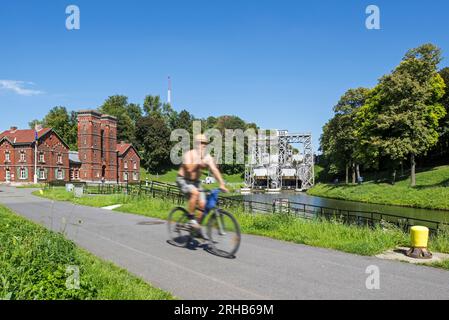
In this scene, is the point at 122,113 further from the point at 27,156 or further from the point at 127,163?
the point at 27,156

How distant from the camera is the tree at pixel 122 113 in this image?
10925 cm

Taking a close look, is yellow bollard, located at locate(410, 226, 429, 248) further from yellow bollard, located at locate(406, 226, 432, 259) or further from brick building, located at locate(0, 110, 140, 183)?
brick building, located at locate(0, 110, 140, 183)

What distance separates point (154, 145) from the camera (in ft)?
328

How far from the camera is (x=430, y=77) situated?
46.2 meters

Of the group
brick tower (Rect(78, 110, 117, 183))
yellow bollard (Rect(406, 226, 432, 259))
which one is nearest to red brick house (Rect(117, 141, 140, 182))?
brick tower (Rect(78, 110, 117, 183))

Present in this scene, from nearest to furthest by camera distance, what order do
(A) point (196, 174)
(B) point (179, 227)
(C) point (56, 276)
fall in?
1. (C) point (56, 276)
2. (A) point (196, 174)
3. (B) point (179, 227)

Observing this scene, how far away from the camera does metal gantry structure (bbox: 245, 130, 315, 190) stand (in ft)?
275

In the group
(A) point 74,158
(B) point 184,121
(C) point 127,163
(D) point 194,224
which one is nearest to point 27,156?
(A) point 74,158

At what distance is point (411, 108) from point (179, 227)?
44014 millimetres

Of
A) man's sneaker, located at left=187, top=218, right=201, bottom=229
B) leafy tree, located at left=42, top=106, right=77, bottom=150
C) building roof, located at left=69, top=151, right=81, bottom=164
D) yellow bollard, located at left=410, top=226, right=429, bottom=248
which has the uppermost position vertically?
leafy tree, located at left=42, top=106, right=77, bottom=150

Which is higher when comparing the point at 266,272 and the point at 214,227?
the point at 214,227

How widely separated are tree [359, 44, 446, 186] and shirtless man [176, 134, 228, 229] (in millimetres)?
41595

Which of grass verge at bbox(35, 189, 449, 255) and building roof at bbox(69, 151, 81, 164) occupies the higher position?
building roof at bbox(69, 151, 81, 164)

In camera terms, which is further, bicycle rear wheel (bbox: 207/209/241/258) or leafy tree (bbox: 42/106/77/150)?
leafy tree (bbox: 42/106/77/150)
